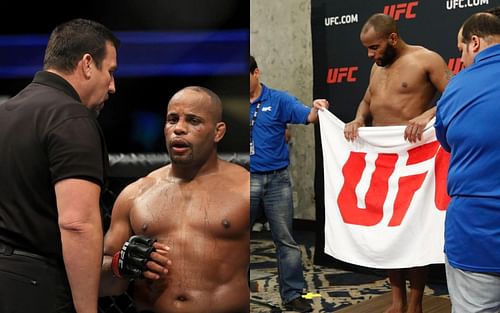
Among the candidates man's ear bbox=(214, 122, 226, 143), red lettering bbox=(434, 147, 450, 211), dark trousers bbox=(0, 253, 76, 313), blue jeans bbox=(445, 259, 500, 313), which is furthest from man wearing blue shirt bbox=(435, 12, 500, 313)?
dark trousers bbox=(0, 253, 76, 313)

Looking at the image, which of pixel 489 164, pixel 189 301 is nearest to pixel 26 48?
pixel 189 301

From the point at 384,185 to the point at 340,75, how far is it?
158cm

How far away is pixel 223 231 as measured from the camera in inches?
51.9

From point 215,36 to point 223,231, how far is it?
493mm

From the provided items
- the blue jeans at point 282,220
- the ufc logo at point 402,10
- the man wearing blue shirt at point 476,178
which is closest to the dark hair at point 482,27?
the man wearing blue shirt at point 476,178

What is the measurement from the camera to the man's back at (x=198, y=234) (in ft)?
4.25

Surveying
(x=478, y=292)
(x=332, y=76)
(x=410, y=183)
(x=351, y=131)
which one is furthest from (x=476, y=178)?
(x=332, y=76)

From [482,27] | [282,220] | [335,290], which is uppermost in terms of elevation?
[482,27]

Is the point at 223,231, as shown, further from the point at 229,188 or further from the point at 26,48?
the point at 26,48

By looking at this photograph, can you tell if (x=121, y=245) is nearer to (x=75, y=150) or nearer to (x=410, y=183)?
(x=75, y=150)

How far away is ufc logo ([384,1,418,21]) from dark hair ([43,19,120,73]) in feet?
9.69

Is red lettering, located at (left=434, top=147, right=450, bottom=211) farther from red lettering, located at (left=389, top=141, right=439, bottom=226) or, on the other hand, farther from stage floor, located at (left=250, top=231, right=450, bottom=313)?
stage floor, located at (left=250, top=231, right=450, bottom=313)

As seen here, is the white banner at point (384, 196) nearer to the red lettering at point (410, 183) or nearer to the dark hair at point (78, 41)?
the red lettering at point (410, 183)

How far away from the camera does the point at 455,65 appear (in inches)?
137
